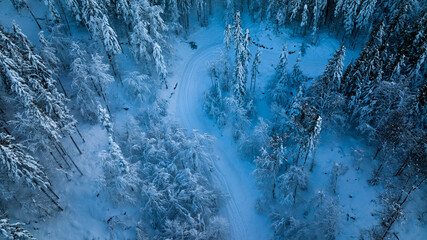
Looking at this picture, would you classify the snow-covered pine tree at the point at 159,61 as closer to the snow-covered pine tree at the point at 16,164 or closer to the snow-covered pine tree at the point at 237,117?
the snow-covered pine tree at the point at 237,117

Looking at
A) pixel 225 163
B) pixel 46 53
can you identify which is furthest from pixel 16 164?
pixel 225 163

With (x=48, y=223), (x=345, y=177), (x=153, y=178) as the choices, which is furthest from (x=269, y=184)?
(x=48, y=223)

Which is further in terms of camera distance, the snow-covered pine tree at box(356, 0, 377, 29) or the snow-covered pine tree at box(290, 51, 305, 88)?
the snow-covered pine tree at box(356, 0, 377, 29)

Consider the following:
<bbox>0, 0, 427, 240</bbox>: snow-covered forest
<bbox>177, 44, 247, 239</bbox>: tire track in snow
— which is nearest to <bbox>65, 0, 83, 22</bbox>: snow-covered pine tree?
<bbox>0, 0, 427, 240</bbox>: snow-covered forest

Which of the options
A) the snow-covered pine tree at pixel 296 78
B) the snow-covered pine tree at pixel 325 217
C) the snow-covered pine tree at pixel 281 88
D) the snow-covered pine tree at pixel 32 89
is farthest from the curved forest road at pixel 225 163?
the snow-covered pine tree at pixel 32 89

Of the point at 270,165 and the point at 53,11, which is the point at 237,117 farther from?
the point at 53,11

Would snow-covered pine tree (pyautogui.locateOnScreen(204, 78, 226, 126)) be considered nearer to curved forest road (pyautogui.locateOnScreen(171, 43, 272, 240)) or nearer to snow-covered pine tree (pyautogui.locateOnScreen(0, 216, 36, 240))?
curved forest road (pyautogui.locateOnScreen(171, 43, 272, 240))

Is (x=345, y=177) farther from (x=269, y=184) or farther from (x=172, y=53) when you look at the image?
(x=172, y=53)
